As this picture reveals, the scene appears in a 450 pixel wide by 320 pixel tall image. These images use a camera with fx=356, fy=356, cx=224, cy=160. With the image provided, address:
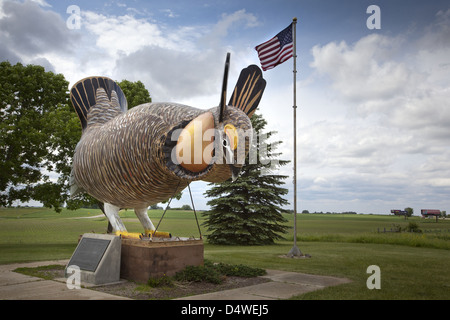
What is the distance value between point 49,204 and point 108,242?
9.60 m

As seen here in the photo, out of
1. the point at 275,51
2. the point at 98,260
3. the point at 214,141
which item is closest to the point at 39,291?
the point at 98,260

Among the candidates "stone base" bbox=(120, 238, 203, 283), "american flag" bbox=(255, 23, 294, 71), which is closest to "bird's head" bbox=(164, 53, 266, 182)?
"stone base" bbox=(120, 238, 203, 283)

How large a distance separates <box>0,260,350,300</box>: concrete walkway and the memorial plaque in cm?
48

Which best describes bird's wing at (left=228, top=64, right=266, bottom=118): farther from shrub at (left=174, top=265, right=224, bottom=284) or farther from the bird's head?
shrub at (left=174, top=265, right=224, bottom=284)

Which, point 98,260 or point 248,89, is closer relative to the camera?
point 248,89

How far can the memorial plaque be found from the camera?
695cm

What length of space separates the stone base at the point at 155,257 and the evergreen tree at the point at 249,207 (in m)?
9.94

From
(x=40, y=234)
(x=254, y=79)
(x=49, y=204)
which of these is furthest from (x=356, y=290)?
(x=40, y=234)

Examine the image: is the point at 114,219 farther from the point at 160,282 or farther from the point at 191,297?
the point at 191,297

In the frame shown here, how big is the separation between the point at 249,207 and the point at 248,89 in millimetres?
11641

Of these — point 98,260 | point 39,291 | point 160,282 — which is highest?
point 98,260

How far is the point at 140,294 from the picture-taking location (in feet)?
19.7

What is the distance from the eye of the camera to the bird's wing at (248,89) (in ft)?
20.9

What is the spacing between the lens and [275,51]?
40.4 feet
